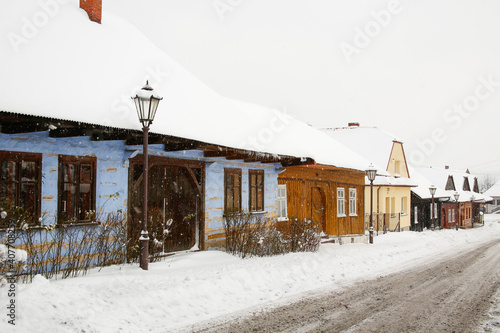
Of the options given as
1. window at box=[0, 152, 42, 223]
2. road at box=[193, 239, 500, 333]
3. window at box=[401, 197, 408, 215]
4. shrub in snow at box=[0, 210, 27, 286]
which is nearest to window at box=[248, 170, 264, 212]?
road at box=[193, 239, 500, 333]

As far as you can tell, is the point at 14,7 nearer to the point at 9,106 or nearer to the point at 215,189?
the point at 9,106

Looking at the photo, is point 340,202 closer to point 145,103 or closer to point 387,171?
point 387,171

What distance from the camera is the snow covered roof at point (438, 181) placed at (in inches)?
1473

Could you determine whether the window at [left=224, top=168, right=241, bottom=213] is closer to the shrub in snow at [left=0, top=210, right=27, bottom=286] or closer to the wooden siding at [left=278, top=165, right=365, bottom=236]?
the wooden siding at [left=278, top=165, right=365, bottom=236]

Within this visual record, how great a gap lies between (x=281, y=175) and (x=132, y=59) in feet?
21.3

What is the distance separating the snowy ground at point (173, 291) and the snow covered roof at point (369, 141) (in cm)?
1939

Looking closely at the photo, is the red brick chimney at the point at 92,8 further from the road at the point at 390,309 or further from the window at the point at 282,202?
the road at the point at 390,309

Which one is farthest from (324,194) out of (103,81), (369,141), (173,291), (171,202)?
(369,141)

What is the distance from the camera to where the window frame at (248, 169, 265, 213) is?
46.7 feet

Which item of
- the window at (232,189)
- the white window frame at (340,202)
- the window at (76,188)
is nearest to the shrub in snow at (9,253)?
the window at (76,188)

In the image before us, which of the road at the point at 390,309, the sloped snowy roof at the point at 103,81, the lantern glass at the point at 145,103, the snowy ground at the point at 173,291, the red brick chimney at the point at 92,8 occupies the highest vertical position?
the red brick chimney at the point at 92,8

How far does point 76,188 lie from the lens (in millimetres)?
8844

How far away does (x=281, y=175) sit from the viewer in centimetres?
1600

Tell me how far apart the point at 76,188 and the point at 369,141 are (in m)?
26.6
